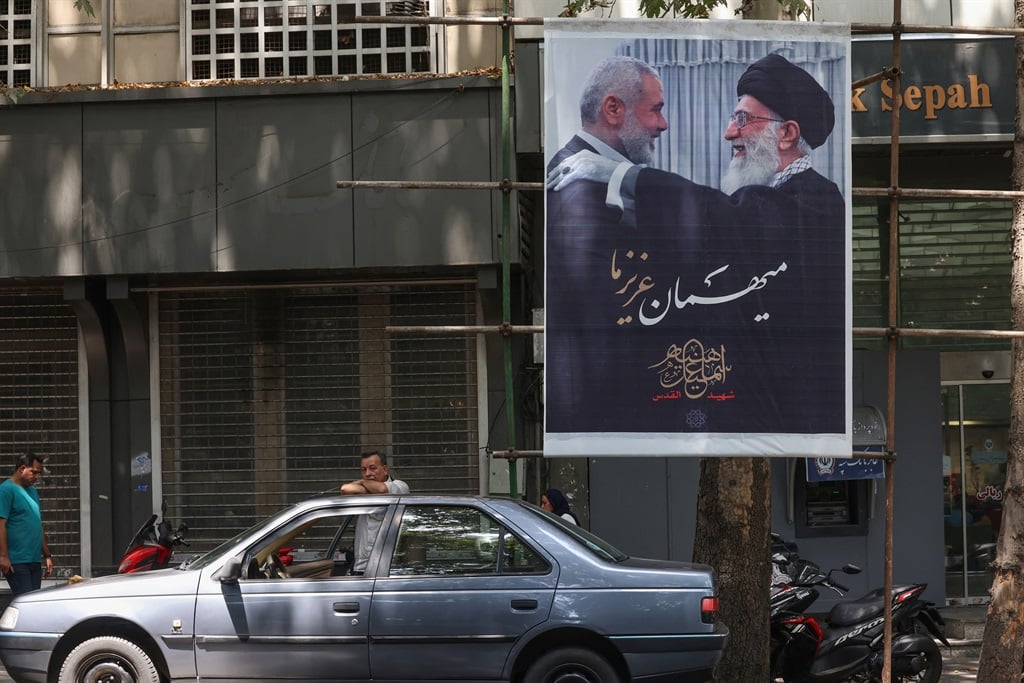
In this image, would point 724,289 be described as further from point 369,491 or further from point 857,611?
point 369,491

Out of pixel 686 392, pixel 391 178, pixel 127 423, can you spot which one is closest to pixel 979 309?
pixel 391 178

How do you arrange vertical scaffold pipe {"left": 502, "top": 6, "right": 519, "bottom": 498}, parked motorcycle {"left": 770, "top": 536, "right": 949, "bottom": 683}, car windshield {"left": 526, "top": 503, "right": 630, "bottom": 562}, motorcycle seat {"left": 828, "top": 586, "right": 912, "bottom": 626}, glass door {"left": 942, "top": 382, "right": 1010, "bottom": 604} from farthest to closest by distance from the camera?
glass door {"left": 942, "top": 382, "right": 1010, "bottom": 604}
motorcycle seat {"left": 828, "top": 586, "right": 912, "bottom": 626}
parked motorcycle {"left": 770, "top": 536, "right": 949, "bottom": 683}
car windshield {"left": 526, "top": 503, "right": 630, "bottom": 562}
vertical scaffold pipe {"left": 502, "top": 6, "right": 519, "bottom": 498}

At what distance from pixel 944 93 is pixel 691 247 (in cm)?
590

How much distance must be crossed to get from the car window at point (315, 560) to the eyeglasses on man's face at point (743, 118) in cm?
323

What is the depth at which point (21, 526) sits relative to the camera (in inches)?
421

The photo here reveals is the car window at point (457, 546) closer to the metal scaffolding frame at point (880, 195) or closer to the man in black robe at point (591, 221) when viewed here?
the metal scaffolding frame at point (880, 195)

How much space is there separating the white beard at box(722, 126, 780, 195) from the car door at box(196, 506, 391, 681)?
127 inches

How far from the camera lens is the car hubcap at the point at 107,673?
7738mm

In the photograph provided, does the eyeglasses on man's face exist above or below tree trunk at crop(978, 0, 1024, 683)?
above

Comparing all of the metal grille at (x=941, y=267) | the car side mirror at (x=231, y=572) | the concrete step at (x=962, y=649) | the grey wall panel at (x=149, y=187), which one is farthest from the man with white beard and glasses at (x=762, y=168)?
the metal grille at (x=941, y=267)

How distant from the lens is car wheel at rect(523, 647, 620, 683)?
24.7ft

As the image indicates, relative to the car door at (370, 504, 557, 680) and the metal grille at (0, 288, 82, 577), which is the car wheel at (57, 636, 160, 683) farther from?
→ the metal grille at (0, 288, 82, 577)

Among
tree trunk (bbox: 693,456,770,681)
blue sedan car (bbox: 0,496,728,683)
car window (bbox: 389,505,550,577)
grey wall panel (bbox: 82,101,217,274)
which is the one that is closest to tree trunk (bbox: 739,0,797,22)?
tree trunk (bbox: 693,456,770,681)

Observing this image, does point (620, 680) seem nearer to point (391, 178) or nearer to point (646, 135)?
point (646, 135)
